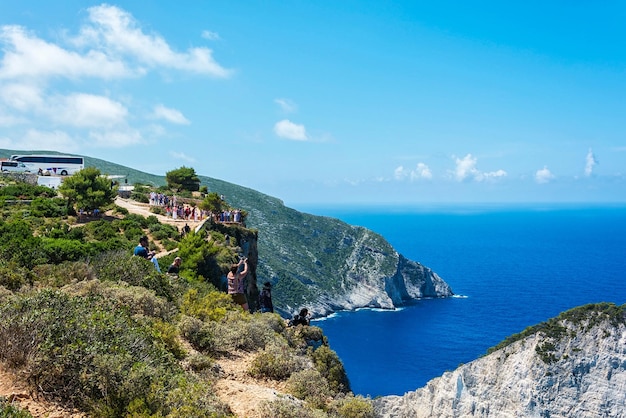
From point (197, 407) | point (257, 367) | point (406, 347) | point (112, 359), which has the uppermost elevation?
point (112, 359)

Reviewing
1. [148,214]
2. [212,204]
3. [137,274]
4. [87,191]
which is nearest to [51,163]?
[148,214]

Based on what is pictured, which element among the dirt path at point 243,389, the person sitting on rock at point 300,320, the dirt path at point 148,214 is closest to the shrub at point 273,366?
the dirt path at point 243,389

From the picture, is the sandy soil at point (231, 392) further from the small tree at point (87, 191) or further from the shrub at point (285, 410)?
the small tree at point (87, 191)

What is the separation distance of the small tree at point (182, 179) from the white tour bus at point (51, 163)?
11049 mm

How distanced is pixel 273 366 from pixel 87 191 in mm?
26392

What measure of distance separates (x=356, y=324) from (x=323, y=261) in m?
29.9

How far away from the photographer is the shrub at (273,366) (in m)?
10.3

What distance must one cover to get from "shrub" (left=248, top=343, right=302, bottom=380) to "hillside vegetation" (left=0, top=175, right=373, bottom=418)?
0.02 m

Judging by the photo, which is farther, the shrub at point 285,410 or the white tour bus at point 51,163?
the white tour bus at point 51,163

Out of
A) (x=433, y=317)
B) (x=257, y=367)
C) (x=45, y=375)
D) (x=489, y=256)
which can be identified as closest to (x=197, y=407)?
(x=45, y=375)

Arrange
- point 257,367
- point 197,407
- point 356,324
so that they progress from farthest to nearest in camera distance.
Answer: point 356,324, point 257,367, point 197,407

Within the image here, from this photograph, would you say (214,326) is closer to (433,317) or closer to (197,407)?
(197,407)

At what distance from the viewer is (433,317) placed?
105m

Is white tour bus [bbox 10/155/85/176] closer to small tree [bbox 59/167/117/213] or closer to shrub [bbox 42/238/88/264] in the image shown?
small tree [bbox 59/167/117/213]
